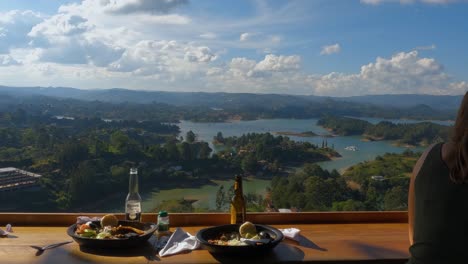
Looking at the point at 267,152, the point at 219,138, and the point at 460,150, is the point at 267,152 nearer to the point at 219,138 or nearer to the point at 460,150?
the point at 219,138

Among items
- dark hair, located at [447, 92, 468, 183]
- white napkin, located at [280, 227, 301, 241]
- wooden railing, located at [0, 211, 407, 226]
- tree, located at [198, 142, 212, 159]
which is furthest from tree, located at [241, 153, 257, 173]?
dark hair, located at [447, 92, 468, 183]

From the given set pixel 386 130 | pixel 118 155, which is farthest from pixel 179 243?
pixel 386 130

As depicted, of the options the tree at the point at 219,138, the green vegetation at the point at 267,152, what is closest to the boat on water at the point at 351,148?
the green vegetation at the point at 267,152

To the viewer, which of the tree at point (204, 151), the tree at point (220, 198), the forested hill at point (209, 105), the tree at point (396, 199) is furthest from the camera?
the forested hill at point (209, 105)

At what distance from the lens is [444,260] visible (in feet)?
4.73

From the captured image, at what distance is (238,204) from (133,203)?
55 centimetres

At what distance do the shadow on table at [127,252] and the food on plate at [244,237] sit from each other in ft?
0.87

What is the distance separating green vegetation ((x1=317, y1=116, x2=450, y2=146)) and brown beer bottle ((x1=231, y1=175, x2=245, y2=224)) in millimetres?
1808

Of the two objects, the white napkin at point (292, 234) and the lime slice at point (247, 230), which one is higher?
the lime slice at point (247, 230)

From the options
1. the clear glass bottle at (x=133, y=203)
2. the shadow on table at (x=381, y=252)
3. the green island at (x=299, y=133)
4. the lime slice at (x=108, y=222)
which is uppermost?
the green island at (x=299, y=133)

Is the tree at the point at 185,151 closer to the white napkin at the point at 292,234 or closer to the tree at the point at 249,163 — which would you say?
the tree at the point at 249,163

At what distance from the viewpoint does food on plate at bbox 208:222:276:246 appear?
189 centimetres

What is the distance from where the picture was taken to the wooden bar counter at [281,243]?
1.84 meters

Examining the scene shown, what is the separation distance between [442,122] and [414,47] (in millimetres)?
1141
